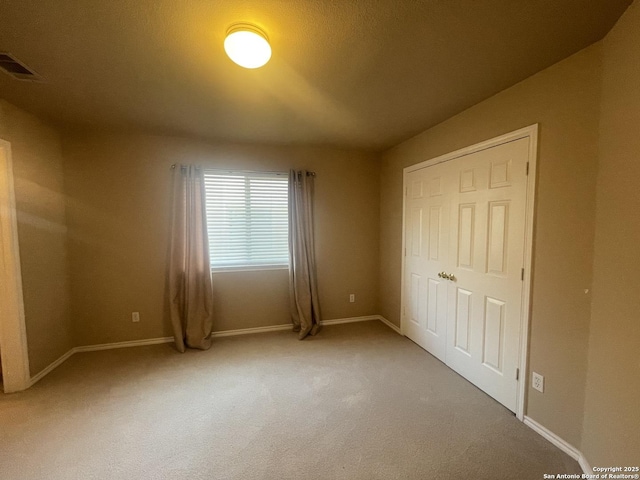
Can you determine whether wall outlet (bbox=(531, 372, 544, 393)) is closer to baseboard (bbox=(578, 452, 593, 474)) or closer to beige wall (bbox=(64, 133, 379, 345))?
baseboard (bbox=(578, 452, 593, 474))

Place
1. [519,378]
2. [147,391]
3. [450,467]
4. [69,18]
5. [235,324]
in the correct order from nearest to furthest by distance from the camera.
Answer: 1. [69,18]
2. [450,467]
3. [519,378]
4. [147,391]
5. [235,324]

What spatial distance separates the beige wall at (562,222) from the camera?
153 cm

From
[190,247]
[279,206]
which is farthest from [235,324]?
[279,206]

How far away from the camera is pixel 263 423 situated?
1.90 meters

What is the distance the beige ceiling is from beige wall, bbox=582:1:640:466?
299 millimetres

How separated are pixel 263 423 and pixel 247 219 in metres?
2.26

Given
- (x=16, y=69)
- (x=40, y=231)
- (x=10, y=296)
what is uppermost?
(x=16, y=69)

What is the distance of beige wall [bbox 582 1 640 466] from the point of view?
122 centimetres

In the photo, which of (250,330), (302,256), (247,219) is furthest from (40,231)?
(302,256)

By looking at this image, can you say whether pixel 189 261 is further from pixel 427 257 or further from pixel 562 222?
pixel 562 222

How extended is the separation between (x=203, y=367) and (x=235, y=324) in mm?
787

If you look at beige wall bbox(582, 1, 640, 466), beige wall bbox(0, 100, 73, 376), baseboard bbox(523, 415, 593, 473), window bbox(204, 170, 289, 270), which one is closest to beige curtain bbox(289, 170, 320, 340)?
window bbox(204, 170, 289, 270)

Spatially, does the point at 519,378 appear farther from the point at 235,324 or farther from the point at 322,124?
the point at 235,324

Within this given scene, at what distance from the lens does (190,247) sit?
3068 millimetres
